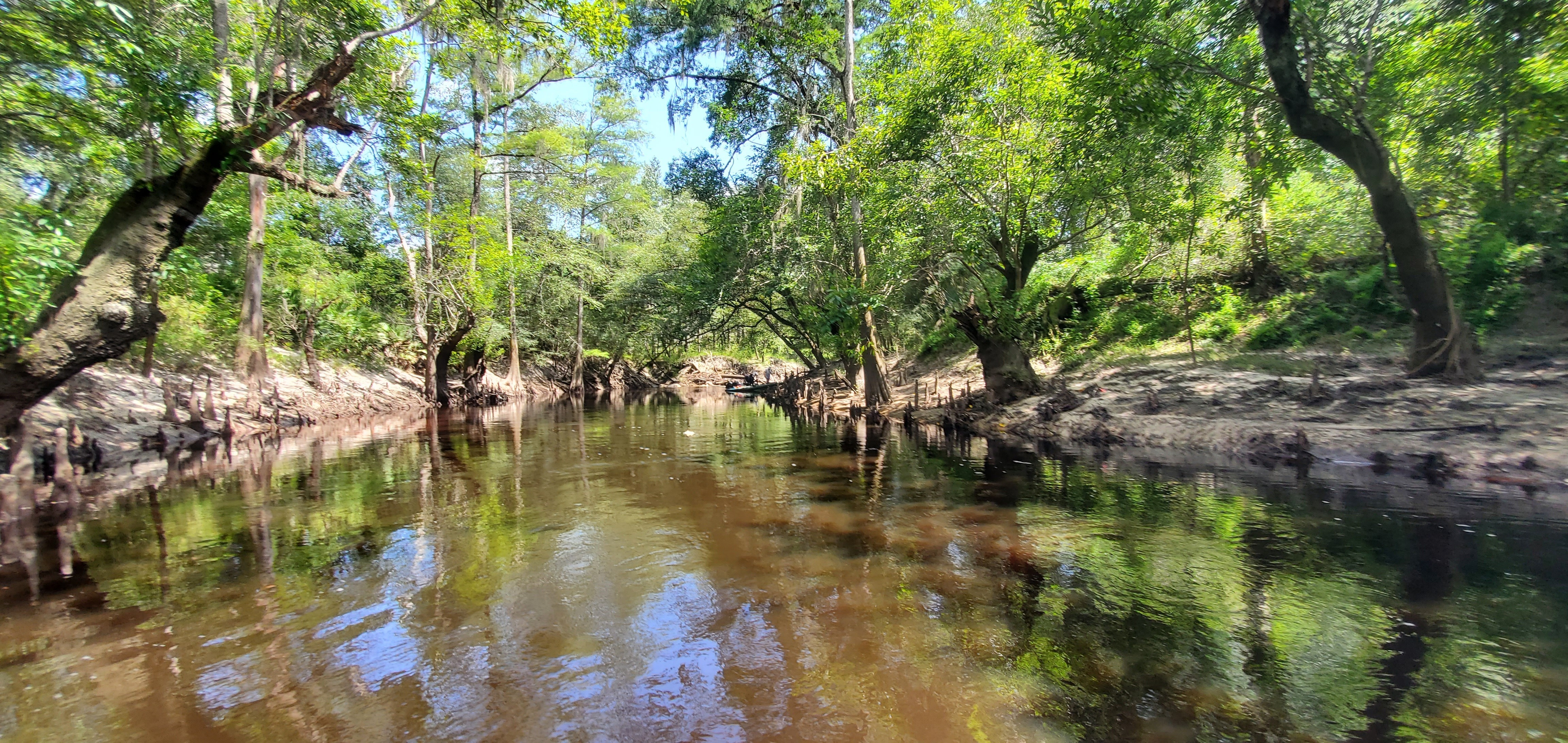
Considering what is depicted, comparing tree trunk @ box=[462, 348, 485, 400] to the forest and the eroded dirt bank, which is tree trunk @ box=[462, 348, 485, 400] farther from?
the eroded dirt bank

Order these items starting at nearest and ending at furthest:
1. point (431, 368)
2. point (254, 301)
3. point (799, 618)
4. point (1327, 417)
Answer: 1. point (799, 618)
2. point (1327, 417)
3. point (254, 301)
4. point (431, 368)

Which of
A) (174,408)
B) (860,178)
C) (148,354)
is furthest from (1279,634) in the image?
(148,354)

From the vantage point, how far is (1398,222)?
1005 cm

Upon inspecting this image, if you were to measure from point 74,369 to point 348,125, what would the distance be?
186 inches

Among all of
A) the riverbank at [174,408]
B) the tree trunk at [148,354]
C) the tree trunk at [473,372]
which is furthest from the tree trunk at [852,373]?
the tree trunk at [148,354]

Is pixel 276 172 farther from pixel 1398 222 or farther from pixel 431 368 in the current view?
pixel 431 368

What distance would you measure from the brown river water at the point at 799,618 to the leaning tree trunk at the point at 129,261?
6.44 feet

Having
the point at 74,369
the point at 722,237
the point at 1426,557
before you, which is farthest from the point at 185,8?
the point at 1426,557

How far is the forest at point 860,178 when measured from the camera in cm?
822

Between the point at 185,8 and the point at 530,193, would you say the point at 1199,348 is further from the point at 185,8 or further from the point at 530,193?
the point at 530,193

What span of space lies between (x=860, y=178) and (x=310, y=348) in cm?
1994

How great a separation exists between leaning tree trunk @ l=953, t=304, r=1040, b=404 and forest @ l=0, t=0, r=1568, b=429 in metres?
0.09

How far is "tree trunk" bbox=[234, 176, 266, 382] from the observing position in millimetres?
16828

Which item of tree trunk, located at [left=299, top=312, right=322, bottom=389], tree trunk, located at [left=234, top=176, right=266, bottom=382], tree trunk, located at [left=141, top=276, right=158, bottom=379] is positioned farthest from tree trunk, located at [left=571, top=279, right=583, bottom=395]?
tree trunk, located at [left=141, top=276, right=158, bottom=379]
